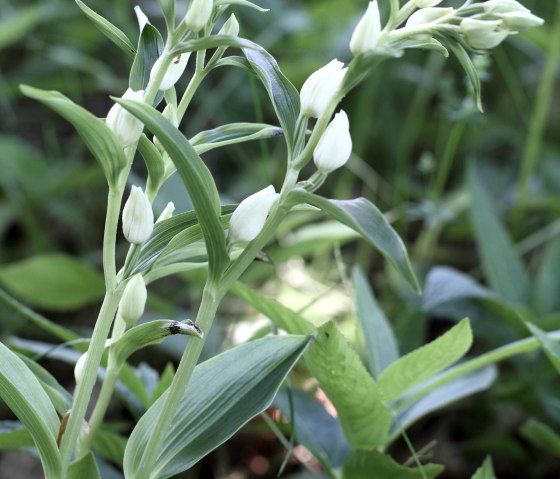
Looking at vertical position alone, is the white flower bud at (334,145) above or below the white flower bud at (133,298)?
above

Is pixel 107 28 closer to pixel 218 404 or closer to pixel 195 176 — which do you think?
pixel 195 176

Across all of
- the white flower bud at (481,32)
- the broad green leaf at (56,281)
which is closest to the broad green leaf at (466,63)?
the white flower bud at (481,32)

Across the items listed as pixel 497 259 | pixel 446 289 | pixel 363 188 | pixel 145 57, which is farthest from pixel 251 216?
pixel 363 188

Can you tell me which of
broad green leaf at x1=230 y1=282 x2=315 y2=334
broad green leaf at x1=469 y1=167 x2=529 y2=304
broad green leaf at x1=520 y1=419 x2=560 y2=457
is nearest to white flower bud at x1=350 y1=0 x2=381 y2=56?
broad green leaf at x1=230 y1=282 x2=315 y2=334

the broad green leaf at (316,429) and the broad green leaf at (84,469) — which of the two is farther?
the broad green leaf at (316,429)

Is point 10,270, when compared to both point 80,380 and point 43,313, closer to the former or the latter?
point 43,313

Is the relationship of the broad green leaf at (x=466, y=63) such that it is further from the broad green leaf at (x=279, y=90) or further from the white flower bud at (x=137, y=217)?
the white flower bud at (x=137, y=217)
